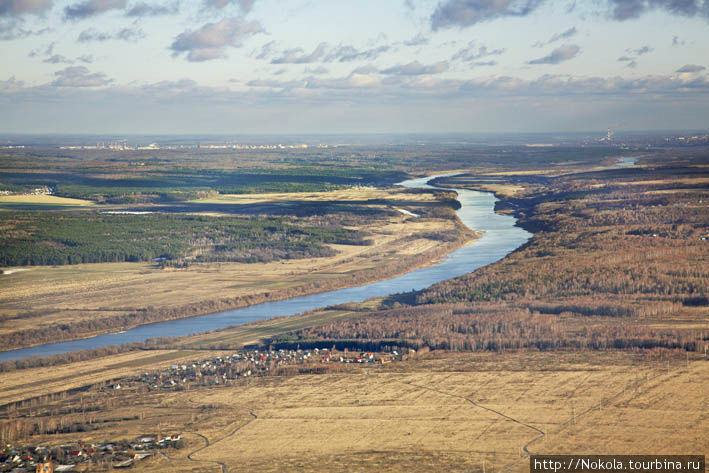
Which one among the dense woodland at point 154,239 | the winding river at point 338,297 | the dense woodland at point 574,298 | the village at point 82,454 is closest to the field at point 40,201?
the dense woodland at point 154,239

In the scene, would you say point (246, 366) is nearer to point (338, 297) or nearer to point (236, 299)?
point (236, 299)

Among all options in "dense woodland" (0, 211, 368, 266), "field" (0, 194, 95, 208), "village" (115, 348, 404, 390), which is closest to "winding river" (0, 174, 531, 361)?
"village" (115, 348, 404, 390)

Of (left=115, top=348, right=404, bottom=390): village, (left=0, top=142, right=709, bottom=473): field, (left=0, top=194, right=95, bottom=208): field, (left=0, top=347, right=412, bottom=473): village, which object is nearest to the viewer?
(left=0, top=347, right=412, bottom=473): village

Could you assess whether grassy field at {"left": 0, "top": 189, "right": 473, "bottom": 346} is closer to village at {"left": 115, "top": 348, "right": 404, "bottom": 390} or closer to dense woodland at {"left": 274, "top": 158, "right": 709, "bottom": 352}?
dense woodland at {"left": 274, "top": 158, "right": 709, "bottom": 352}

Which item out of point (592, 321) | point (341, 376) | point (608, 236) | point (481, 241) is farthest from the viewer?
point (481, 241)

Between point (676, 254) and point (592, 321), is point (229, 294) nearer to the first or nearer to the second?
point (592, 321)

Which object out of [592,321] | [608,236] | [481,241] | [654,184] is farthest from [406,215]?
[592,321]

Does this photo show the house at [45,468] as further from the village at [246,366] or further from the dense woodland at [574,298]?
the dense woodland at [574,298]
